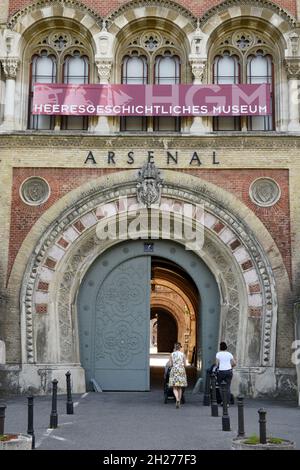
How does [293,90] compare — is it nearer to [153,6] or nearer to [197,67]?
[197,67]

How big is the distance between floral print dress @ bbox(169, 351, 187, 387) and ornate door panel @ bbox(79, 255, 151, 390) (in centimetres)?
290

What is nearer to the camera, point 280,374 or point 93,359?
point 280,374

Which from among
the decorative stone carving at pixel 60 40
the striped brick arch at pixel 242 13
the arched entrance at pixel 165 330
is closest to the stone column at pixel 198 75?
the striped brick arch at pixel 242 13

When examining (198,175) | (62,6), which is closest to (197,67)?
(198,175)

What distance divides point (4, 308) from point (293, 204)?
8620mm

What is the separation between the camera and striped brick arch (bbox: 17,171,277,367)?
1848 centimetres

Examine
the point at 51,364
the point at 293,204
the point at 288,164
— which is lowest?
the point at 51,364

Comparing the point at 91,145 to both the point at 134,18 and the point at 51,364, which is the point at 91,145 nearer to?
the point at 134,18

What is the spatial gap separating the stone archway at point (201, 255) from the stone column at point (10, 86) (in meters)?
2.99

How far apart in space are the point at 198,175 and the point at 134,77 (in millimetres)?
3797

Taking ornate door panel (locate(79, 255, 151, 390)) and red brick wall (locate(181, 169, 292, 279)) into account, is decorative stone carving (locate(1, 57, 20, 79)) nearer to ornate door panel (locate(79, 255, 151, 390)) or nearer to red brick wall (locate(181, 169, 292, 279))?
red brick wall (locate(181, 169, 292, 279))

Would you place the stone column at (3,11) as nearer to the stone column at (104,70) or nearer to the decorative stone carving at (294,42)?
the stone column at (104,70)
